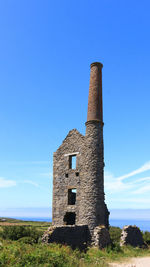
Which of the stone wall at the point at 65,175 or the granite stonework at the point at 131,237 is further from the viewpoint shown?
the stone wall at the point at 65,175

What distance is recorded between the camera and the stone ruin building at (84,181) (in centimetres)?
1848

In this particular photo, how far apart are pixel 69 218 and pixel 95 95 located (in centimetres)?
1146

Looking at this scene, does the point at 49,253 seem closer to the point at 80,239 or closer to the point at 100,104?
the point at 80,239

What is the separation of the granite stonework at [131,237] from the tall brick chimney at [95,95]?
956 cm

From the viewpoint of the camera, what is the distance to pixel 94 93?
22312mm

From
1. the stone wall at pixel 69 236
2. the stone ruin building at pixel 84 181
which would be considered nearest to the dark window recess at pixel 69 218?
the stone ruin building at pixel 84 181

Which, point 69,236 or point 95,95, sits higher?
point 95,95

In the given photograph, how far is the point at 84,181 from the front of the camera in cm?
2027

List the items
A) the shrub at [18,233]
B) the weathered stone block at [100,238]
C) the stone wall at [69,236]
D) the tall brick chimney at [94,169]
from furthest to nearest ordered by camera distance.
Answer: the shrub at [18,233]
the tall brick chimney at [94,169]
the weathered stone block at [100,238]
the stone wall at [69,236]

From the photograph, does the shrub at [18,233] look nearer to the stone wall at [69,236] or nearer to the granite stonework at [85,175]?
the granite stonework at [85,175]

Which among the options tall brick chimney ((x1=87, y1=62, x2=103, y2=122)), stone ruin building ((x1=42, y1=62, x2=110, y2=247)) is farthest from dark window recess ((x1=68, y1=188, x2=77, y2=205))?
tall brick chimney ((x1=87, y1=62, x2=103, y2=122))

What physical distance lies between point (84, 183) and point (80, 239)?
4.50 meters

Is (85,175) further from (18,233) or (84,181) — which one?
(18,233)

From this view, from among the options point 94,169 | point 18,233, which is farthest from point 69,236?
point 18,233
